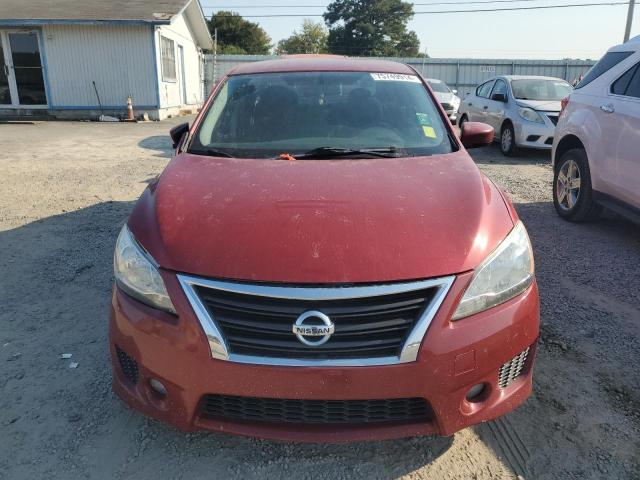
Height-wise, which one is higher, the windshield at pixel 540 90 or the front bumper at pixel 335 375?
the windshield at pixel 540 90

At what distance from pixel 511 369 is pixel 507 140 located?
8.61 m

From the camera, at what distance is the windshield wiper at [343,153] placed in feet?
9.46

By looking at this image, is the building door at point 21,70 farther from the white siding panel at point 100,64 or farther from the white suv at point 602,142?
the white suv at point 602,142

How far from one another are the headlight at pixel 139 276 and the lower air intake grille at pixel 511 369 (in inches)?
51.2

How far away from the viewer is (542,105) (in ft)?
31.2

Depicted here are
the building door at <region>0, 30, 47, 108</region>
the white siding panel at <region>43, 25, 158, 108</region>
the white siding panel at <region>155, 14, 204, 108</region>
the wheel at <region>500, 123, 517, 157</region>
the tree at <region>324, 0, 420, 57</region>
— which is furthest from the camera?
the tree at <region>324, 0, 420, 57</region>

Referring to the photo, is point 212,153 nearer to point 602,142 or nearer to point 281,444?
point 281,444

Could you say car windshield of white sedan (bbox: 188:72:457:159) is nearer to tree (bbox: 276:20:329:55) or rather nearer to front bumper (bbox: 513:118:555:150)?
front bumper (bbox: 513:118:555:150)

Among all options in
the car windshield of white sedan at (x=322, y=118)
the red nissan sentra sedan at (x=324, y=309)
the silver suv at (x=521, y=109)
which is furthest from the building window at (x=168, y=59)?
the red nissan sentra sedan at (x=324, y=309)

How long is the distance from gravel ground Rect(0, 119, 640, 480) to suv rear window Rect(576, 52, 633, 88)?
5.15 feet

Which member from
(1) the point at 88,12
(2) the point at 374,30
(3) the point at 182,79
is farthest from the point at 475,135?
(2) the point at 374,30

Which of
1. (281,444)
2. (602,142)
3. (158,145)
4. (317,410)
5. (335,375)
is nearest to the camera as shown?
(335,375)

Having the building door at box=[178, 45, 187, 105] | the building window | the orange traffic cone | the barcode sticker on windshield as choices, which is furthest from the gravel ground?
the building door at box=[178, 45, 187, 105]

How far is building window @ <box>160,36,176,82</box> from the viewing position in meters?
17.4
